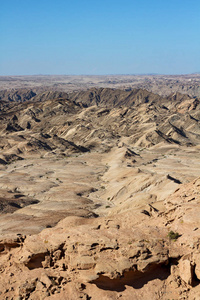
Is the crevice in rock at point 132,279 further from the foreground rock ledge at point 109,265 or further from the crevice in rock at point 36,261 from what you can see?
the crevice in rock at point 36,261

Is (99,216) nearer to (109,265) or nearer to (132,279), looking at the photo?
(132,279)

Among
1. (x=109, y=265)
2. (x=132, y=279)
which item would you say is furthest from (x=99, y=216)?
(x=109, y=265)

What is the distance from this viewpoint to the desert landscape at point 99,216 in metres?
15.1

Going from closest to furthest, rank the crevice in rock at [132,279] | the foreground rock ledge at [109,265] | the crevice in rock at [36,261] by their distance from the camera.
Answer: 1. the foreground rock ledge at [109,265]
2. the crevice in rock at [132,279]
3. the crevice in rock at [36,261]

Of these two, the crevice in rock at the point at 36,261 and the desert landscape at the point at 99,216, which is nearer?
the desert landscape at the point at 99,216

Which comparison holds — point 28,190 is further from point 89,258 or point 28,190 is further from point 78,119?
point 78,119

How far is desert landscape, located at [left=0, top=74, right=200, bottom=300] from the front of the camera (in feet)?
49.5

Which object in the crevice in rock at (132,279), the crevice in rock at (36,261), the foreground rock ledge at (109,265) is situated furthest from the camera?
the crevice in rock at (36,261)

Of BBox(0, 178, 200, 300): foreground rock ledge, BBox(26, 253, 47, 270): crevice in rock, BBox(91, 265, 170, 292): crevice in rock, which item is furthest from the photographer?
BBox(26, 253, 47, 270): crevice in rock

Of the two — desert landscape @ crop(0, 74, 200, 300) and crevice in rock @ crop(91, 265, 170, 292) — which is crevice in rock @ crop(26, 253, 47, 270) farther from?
crevice in rock @ crop(91, 265, 170, 292)

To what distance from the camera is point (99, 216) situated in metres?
34.4

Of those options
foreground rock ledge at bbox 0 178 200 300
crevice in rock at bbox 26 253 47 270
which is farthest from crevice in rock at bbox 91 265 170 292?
crevice in rock at bbox 26 253 47 270

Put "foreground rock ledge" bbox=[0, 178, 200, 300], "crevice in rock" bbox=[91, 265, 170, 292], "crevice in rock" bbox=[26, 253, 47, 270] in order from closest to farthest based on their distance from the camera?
"foreground rock ledge" bbox=[0, 178, 200, 300], "crevice in rock" bbox=[91, 265, 170, 292], "crevice in rock" bbox=[26, 253, 47, 270]

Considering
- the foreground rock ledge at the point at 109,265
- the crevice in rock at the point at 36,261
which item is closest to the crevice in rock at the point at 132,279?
the foreground rock ledge at the point at 109,265
